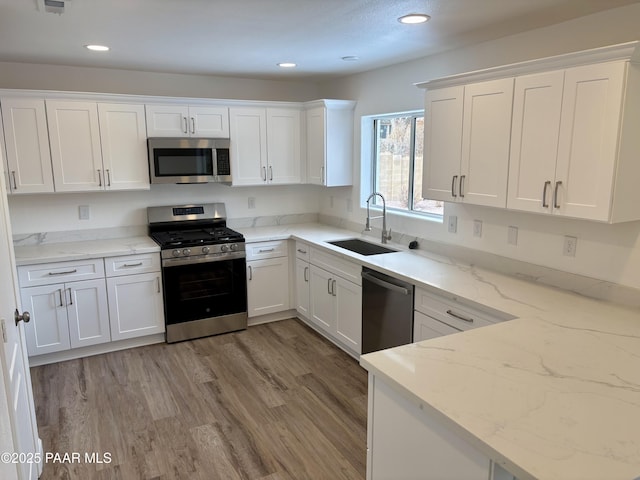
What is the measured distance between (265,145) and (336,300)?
1784 millimetres

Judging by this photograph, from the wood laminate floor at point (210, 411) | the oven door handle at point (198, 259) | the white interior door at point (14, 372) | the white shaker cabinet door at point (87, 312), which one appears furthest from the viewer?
the oven door handle at point (198, 259)

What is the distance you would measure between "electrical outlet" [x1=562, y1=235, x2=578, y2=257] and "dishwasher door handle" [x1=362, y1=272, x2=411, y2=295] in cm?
96

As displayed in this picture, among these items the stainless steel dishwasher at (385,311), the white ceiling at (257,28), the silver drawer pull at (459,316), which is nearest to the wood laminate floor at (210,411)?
the stainless steel dishwasher at (385,311)

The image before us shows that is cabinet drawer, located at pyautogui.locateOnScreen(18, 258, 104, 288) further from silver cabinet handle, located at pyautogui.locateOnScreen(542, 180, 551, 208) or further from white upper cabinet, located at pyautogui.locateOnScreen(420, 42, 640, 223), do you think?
silver cabinet handle, located at pyautogui.locateOnScreen(542, 180, 551, 208)

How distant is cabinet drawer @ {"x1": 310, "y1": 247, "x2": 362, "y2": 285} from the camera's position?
3619mm

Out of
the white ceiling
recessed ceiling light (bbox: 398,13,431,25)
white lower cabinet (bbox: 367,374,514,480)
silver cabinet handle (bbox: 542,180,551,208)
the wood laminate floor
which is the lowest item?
the wood laminate floor

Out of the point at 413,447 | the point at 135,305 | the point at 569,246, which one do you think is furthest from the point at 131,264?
the point at 569,246

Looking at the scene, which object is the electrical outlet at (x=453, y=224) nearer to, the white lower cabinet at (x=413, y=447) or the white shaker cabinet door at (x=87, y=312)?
the white lower cabinet at (x=413, y=447)

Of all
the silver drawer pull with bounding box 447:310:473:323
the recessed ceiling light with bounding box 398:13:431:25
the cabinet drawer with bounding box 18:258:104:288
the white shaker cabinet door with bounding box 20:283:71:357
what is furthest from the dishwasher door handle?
the white shaker cabinet door with bounding box 20:283:71:357

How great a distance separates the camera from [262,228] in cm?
501

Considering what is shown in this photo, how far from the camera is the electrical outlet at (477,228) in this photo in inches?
130

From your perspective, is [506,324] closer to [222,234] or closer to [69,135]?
[222,234]

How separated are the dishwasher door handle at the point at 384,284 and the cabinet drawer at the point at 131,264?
1.85 m

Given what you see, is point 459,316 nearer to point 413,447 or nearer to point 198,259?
point 413,447
